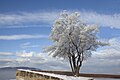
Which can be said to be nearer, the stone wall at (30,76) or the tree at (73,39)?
the stone wall at (30,76)

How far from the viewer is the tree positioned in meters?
40.3

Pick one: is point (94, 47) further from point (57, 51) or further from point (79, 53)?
point (57, 51)

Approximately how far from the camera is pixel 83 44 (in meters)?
40.2

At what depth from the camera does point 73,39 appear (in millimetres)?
40031

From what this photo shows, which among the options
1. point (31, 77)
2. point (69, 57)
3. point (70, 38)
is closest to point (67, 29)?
point (70, 38)

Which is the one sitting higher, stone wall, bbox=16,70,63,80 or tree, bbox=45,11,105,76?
tree, bbox=45,11,105,76

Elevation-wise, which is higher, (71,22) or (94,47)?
(71,22)

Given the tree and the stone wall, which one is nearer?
the stone wall

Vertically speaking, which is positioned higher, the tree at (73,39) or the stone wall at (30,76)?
the tree at (73,39)

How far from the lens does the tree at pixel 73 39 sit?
40344mm

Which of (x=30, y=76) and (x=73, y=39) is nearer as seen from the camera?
(x=30, y=76)

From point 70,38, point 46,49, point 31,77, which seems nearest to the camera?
point 31,77

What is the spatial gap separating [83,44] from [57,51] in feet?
13.0

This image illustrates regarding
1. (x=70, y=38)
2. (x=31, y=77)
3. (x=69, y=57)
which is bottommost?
(x=31, y=77)
